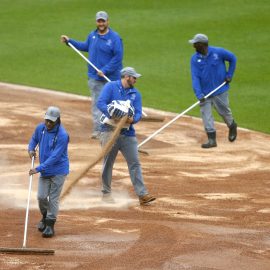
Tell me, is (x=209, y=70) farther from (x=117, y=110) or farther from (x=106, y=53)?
(x=117, y=110)

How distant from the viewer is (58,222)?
13.2m

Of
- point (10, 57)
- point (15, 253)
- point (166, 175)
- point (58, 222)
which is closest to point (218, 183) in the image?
point (166, 175)

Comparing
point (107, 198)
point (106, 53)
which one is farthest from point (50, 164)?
point (106, 53)

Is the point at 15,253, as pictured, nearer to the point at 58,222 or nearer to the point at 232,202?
the point at 58,222

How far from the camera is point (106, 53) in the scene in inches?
724

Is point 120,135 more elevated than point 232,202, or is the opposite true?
point 120,135

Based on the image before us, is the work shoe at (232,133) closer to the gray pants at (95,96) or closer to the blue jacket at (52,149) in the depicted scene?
the gray pants at (95,96)

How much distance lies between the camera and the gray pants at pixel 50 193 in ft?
41.6

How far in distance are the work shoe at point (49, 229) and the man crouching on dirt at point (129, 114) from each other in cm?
198

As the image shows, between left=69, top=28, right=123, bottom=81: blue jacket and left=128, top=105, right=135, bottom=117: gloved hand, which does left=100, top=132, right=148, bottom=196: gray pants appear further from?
left=69, top=28, right=123, bottom=81: blue jacket

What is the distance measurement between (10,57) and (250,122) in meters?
8.45

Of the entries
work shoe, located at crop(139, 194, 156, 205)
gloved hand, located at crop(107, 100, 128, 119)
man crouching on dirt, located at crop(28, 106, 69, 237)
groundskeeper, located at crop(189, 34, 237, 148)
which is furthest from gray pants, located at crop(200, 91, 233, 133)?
man crouching on dirt, located at crop(28, 106, 69, 237)

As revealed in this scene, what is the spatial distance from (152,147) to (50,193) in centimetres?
553

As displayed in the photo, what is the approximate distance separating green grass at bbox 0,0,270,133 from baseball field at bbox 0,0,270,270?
34mm
